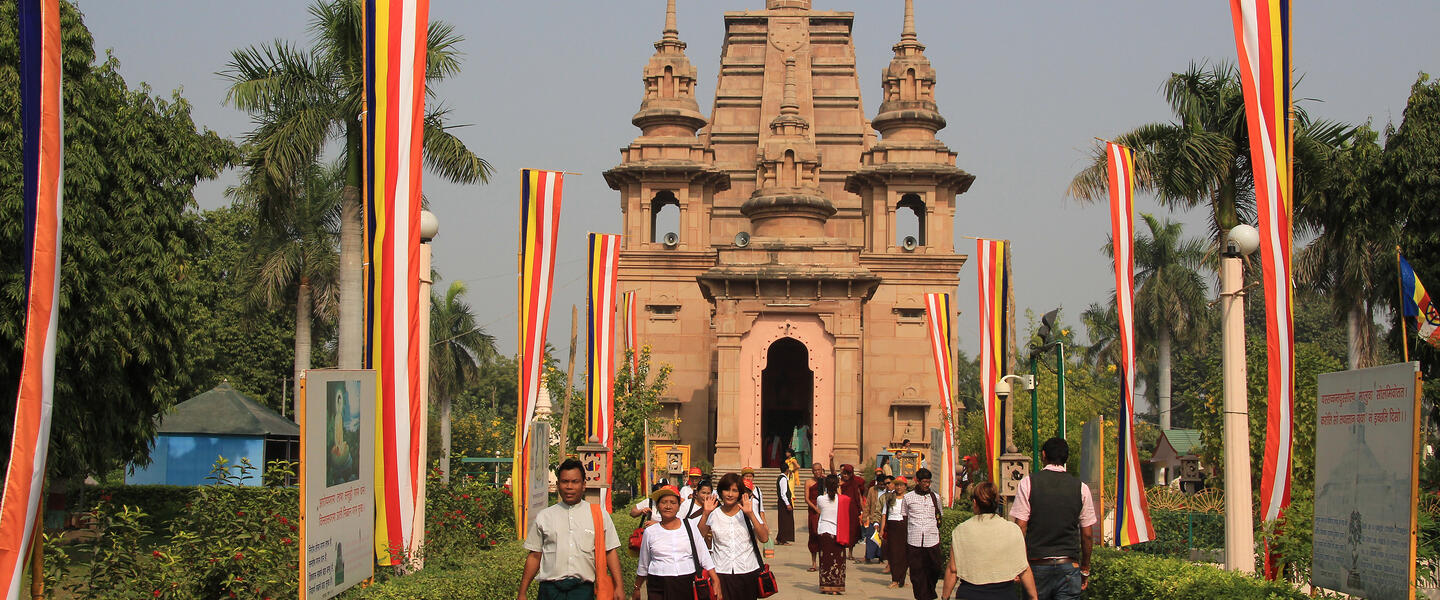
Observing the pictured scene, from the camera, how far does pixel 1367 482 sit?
9164 millimetres

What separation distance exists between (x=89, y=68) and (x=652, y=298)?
94.6 ft

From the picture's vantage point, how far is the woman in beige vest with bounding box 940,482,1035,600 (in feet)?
33.1

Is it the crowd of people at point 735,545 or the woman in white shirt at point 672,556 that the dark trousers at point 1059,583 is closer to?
the crowd of people at point 735,545

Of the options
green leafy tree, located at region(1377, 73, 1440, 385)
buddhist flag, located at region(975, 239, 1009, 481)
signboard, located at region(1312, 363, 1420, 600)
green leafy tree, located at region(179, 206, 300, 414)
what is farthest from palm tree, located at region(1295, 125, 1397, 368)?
green leafy tree, located at region(179, 206, 300, 414)

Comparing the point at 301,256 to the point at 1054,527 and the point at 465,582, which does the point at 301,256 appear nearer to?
the point at 465,582

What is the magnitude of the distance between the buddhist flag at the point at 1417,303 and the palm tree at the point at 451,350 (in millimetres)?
39339

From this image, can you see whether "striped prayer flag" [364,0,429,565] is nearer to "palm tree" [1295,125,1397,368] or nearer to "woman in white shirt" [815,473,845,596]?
"woman in white shirt" [815,473,845,596]

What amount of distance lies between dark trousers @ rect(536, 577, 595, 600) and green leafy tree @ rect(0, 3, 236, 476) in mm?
14275

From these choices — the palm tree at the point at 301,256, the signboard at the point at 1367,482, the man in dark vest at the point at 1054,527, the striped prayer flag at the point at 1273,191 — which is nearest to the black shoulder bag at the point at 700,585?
the man in dark vest at the point at 1054,527

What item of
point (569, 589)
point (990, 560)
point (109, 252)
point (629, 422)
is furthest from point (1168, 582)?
point (629, 422)

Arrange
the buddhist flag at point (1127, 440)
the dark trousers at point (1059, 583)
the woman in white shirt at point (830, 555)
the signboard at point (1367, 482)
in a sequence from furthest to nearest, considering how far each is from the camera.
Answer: the woman in white shirt at point (830, 555) → the buddhist flag at point (1127, 440) → the dark trousers at point (1059, 583) → the signboard at point (1367, 482)

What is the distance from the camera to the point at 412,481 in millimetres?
12320

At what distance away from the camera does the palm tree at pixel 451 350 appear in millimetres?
56406

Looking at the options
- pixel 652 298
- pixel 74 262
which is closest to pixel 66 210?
pixel 74 262
